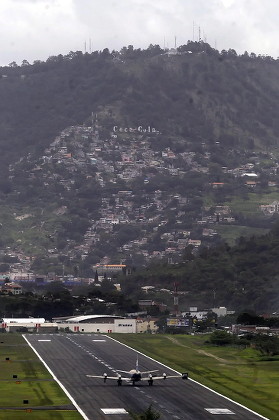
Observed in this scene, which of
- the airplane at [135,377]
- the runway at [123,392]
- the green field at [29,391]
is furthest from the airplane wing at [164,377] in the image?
the green field at [29,391]

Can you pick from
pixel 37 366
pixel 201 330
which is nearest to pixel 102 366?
pixel 37 366

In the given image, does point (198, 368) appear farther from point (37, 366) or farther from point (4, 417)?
point (4, 417)

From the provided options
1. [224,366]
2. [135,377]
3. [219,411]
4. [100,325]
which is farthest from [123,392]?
[100,325]

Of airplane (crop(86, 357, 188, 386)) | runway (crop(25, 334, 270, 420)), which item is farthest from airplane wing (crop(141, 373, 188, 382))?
runway (crop(25, 334, 270, 420))

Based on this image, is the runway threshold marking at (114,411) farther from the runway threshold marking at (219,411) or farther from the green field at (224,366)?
the green field at (224,366)

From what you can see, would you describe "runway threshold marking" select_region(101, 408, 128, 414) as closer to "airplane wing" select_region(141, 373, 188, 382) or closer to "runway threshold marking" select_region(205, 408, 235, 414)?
"runway threshold marking" select_region(205, 408, 235, 414)

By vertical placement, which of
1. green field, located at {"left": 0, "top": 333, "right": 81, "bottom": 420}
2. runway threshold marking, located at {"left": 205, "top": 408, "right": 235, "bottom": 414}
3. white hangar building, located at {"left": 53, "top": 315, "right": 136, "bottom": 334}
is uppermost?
white hangar building, located at {"left": 53, "top": 315, "right": 136, "bottom": 334}
